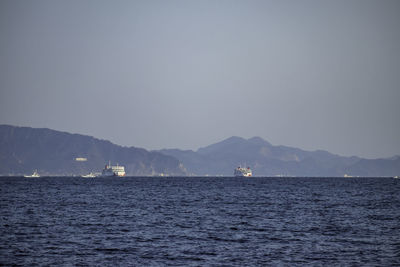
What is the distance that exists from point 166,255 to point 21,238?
15546mm

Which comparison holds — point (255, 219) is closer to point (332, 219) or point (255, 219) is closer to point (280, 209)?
point (332, 219)

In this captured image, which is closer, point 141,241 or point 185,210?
point 141,241

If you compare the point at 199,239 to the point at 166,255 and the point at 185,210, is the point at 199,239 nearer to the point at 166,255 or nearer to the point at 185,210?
the point at 166,255

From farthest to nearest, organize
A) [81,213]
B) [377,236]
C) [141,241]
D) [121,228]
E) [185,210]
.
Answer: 1. [185,210]
2. [81,213]
3. [121,228]
4. [377,236]
5. [141,241]

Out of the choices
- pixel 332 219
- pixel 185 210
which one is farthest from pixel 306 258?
pixel 185 210

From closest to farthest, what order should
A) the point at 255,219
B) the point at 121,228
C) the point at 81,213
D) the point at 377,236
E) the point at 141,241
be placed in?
the point at 141,241, the point at 377,236, the point at 121,228, the point at 255,219, the point at 81,213

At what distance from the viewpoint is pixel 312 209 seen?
81.3 meters

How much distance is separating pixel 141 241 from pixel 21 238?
36.7 feet

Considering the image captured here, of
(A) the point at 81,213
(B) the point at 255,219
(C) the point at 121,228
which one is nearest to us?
(C) the point at 121,228

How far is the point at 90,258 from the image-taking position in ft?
129

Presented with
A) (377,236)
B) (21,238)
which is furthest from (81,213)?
(377,236)

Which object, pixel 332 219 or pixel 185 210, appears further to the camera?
pixel 185 210

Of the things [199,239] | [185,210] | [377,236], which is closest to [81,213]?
[185,210]

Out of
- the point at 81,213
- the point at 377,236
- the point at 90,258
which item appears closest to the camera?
the point at 90,258
